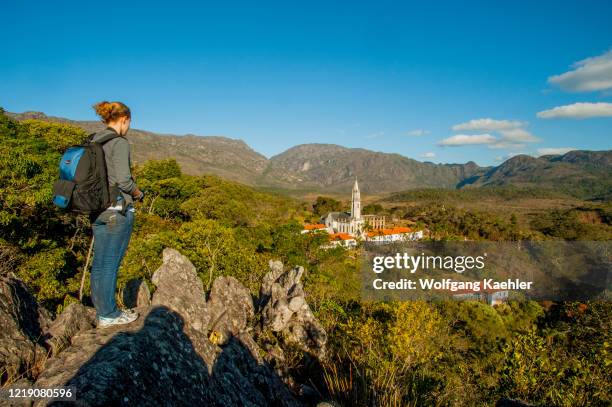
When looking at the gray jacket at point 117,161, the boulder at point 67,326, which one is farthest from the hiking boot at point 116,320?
the gray jacket at point 117,161

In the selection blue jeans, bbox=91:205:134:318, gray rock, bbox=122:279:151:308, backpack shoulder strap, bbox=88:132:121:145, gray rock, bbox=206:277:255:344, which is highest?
backpack shoulder strap, bbox=88:132:121:145

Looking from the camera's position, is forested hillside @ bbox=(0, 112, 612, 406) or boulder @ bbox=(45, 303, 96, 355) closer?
boulder @ bbox=(45, 303, 96, 355)

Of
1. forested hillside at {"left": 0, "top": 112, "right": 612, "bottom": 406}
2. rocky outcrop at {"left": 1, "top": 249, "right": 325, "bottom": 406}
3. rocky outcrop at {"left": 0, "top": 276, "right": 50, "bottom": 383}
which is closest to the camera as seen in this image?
rocky outcrop at {"left": 1, "top": 249, "right": 325, "bottom": 406}

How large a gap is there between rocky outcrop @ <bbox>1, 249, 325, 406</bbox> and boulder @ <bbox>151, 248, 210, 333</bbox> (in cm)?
1

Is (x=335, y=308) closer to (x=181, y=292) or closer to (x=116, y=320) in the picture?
(x=181, y=292)

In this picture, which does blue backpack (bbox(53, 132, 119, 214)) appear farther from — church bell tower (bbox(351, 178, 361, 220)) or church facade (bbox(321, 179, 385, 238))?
church bell tower (bbox(351, 178, 361, 220))

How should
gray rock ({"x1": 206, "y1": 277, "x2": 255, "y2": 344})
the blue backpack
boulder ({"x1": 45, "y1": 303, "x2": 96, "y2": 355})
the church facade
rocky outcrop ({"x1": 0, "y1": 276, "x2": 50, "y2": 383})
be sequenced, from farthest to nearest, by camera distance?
the church facade
gray rock ({"x1": 206, "y1": 277, "x2": 255, "y2": 344})
boulder ({"x1": 45, "y1": 303, "x2": 96, "y2": 355})
the blue backpack
rocky outcrop ({"x1": 0, "y1": 276, "x2": 50, "y2": 383})

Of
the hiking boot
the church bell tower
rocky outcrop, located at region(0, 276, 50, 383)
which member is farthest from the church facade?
the hiking boot

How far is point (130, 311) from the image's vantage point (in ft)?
13.7

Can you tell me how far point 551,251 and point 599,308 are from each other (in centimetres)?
3129

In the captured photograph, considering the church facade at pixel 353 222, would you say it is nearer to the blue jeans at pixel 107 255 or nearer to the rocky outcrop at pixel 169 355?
the rocky outcrop at pixel 169 355

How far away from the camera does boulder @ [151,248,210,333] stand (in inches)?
192

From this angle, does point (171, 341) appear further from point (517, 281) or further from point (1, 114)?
point (517, 281)

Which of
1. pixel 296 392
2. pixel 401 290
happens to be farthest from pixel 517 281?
pixel 296 392
